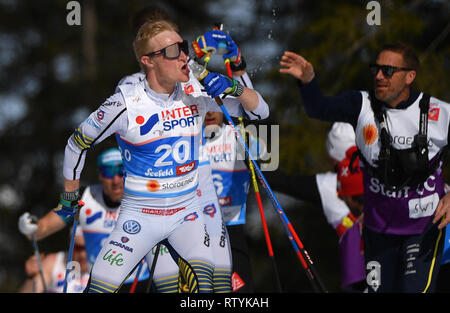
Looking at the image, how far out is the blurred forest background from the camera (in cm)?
1105

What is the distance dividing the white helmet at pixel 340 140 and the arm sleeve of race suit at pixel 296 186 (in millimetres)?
361

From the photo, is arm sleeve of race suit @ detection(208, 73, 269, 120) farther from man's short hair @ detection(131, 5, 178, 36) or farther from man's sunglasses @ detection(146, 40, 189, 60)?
man's short hair @ detection(131, 5, 178, 36)

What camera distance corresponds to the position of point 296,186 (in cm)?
712

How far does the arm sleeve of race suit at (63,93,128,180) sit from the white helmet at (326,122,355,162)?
119 inches

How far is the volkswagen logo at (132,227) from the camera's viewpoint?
4828 mm

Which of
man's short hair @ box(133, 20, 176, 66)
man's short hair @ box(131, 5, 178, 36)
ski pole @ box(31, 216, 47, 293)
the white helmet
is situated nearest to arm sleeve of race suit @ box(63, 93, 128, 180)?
man's short hair @ box(133, 20, 176, 66)

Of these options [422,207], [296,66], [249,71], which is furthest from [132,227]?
[422,207]

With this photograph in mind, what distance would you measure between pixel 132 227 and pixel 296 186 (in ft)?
8.69

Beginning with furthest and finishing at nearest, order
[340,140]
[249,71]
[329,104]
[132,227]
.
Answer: [340,140] → [249,71] → [329,104] → [132,227]

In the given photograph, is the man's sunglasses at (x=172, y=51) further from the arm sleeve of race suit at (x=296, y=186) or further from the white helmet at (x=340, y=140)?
the white helmet at (x=340, y=140)

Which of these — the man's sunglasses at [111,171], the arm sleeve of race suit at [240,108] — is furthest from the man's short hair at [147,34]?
the man's sunglasses at [111,171]

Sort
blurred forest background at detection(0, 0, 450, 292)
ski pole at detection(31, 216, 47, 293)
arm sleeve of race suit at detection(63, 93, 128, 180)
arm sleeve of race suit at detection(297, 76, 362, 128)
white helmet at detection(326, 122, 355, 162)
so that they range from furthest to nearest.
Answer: blurred forest background at detection(0, 0, 450, 292) → white helmet at detection(326, 122, 355, 162) → ski pole at detection(31, 216, 47, 293) → arm sleeve of race suit at detection(297, 76, 362, 128) → arm sleeve of race suit at detection(63, 93, 128, 180)

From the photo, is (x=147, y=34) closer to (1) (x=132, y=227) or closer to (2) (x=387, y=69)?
(1) (x=132, y=227)

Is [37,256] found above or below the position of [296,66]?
below
